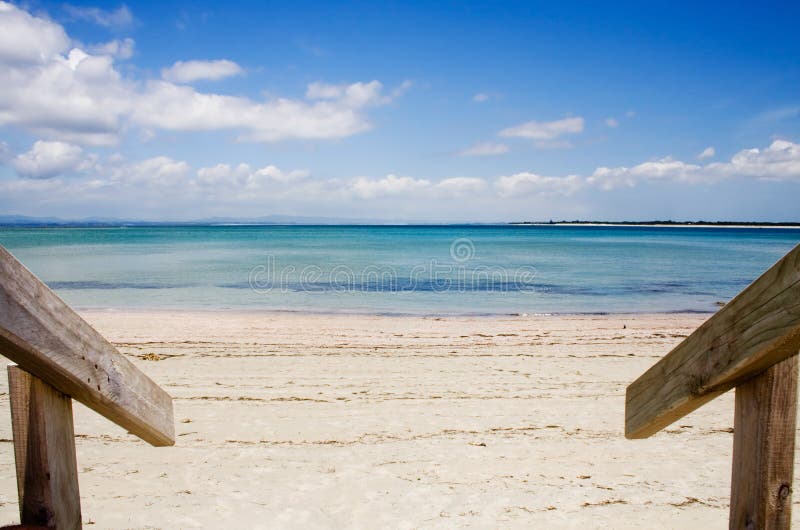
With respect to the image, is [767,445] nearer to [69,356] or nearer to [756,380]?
[756,380]

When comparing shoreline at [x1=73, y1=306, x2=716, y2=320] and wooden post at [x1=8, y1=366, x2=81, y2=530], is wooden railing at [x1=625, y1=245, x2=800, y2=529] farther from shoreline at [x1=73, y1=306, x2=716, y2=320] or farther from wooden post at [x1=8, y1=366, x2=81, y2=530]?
shoreline at [x1=73, y1=306, x2=716, y2=320]

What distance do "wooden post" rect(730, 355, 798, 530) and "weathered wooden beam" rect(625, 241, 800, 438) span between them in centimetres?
5

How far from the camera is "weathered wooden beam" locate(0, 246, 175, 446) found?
129cm

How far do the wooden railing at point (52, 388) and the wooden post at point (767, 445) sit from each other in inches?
73.0

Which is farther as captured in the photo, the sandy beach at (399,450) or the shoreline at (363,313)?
the shoreline at (363,313)

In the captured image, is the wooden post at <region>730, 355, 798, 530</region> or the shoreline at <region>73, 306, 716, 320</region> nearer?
the wooden post at <region>730, 355, 798, 530</region>

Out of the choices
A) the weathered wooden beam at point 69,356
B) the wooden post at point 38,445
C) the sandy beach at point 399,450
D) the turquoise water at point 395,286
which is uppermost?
the weathered wooden beam at point 69,356

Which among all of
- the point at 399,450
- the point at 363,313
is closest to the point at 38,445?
the point at 399,450

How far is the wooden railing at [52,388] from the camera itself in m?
1.32

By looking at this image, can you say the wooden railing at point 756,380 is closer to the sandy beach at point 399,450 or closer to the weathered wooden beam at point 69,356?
the weathered wooden beam at point 69,356

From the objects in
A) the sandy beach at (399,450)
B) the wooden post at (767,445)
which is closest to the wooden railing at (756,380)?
the wooden post at (767,445)

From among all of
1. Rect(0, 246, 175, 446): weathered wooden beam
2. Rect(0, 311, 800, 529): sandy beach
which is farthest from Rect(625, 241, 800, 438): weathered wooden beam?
Rect(0, 311, 800, 529): sandy beach

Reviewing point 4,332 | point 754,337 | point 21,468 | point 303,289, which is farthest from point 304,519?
point 303,289

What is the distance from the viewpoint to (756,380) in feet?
4.70
